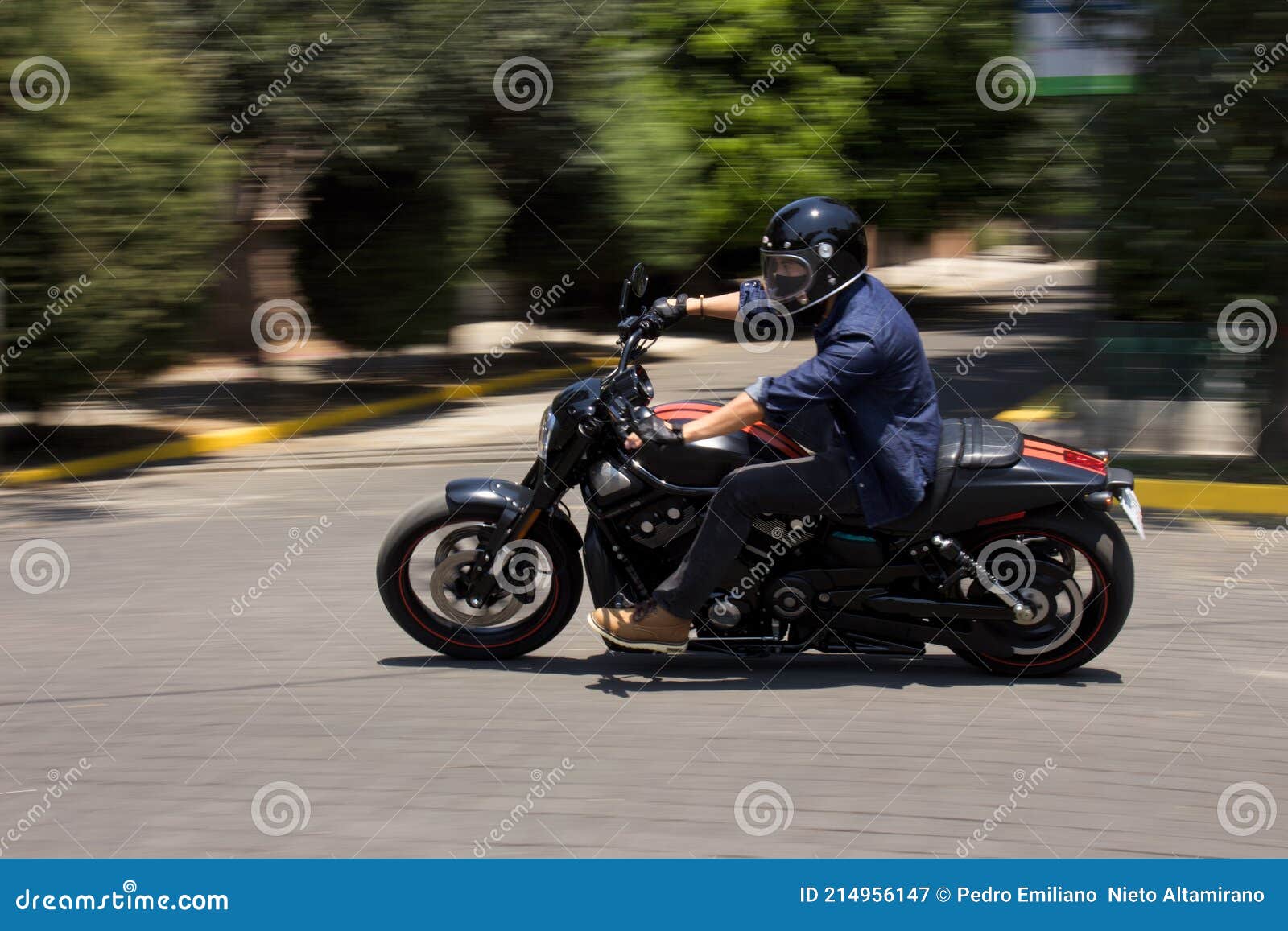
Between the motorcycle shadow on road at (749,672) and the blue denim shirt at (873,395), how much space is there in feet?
2.45

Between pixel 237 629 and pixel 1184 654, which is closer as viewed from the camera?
pixel 1184 654

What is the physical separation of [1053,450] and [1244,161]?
15.3 ft

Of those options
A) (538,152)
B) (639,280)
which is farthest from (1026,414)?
(639,280)

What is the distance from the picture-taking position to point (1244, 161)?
363 inches

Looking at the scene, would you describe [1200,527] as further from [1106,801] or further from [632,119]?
[632,119]

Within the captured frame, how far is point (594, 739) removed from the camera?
502cm

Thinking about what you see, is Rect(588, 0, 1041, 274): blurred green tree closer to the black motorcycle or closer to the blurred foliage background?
the blurred foliage background

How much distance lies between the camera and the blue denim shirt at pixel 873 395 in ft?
17.1

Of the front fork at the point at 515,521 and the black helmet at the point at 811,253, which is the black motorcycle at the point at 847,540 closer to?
the front fork at the point at 515,521

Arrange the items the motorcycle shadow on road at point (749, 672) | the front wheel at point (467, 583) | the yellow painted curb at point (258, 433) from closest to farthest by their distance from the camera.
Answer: the motorcycle shadow on road at point (749, 672) → the front wheel at point (467, 583) → the yellow painted curb at point (258, 433)

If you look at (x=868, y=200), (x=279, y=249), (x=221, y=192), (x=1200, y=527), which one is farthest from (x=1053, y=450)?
(x=868, y=200)

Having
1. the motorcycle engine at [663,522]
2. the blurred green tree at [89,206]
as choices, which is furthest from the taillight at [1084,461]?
the blurred green tree at [89,206]

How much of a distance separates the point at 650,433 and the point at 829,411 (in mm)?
678

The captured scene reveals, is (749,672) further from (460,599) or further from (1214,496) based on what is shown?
(1214,496)
